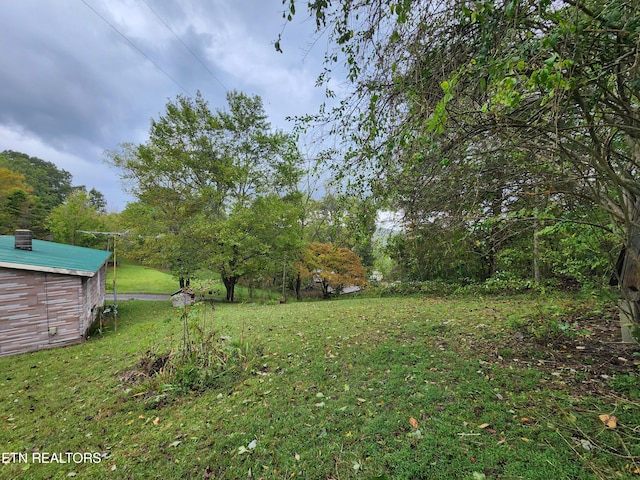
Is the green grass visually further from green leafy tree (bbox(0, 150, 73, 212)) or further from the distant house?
green leafy tree (bbox(0, 150, 73, 212))

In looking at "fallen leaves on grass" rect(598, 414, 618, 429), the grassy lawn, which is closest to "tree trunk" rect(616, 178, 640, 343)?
"fallen leaves on grass" rect(598, 414, 618, 429)

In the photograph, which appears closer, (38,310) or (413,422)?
(413,422)

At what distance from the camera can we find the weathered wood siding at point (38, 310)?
18.7 feet

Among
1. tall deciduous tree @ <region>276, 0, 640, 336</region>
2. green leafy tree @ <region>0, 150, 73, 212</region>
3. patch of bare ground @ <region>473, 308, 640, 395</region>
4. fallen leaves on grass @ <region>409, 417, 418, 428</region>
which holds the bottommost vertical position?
fallen leaves on grass @ <region>409, 417, 418, 428</region>

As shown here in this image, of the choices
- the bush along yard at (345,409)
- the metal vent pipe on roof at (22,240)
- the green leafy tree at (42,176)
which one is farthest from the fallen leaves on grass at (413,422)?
the green leafy tree at (42,176)

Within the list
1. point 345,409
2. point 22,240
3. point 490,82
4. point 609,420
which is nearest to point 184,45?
point 490,82

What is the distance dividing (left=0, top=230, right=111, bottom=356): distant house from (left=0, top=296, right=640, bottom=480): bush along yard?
2.14 m

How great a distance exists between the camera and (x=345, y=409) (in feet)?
7.96

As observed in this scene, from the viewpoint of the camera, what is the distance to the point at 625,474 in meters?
1.48

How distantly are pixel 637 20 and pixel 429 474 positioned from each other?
2958mm

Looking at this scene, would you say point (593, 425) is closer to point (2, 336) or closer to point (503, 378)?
point (503, 378)

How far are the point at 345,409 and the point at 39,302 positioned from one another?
7762 millimetres

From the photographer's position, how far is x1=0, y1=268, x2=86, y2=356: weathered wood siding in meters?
5.70

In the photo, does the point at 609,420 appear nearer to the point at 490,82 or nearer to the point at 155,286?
the point at 490,82
